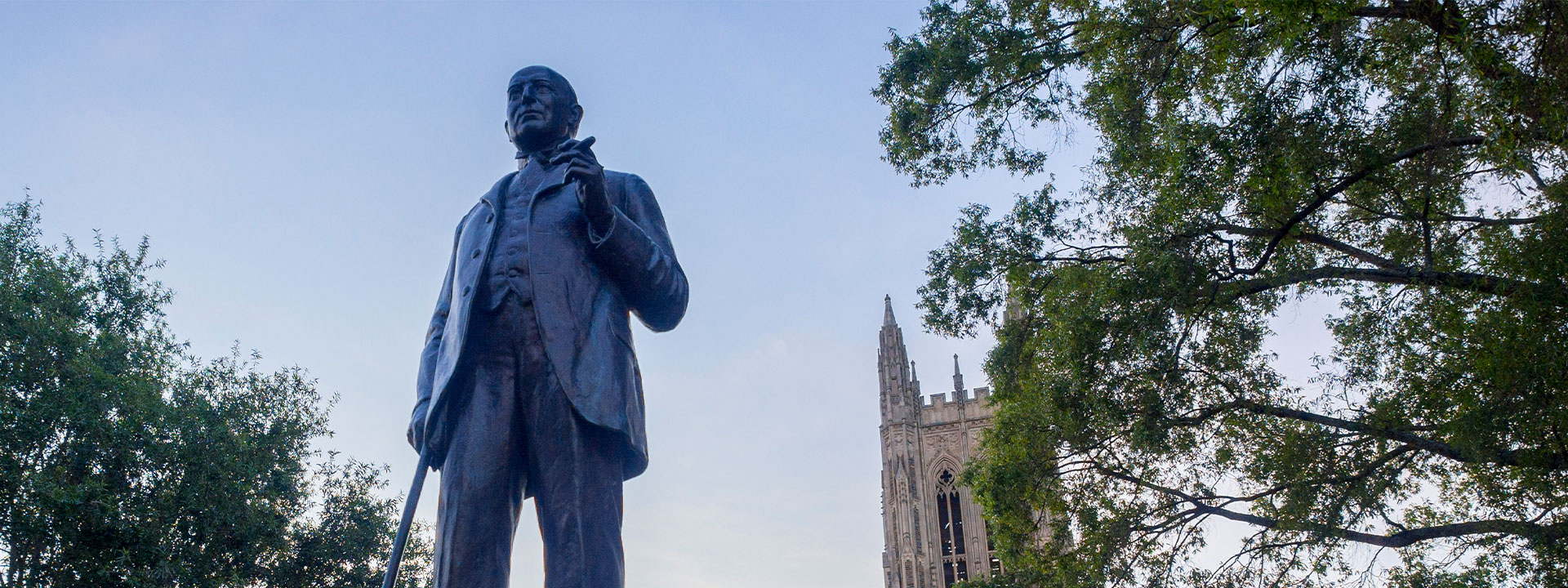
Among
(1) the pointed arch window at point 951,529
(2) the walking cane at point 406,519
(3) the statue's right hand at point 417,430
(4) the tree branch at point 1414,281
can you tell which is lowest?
(2) the walking cane at point 406,519

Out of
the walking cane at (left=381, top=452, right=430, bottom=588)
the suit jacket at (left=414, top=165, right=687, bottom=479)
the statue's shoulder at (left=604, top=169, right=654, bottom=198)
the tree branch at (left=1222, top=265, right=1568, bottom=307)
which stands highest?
the tree branch at (left=1222, top=265, right=1568, bottom=307)

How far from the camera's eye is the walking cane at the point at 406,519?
3.11 meters

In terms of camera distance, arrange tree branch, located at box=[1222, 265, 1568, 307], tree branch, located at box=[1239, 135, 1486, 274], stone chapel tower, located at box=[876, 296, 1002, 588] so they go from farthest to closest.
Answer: stone chapel tower, located at box=[876, 296, 1002, 588] → tree branch, located at box=[1239, 135, 1486, 274] → tree branch, located at box=[1222, 265, 1568, 307]

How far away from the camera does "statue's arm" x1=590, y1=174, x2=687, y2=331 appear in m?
3.46

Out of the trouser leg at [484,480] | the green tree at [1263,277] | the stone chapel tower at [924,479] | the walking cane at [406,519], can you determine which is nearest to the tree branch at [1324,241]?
the green tree at [1263,277]

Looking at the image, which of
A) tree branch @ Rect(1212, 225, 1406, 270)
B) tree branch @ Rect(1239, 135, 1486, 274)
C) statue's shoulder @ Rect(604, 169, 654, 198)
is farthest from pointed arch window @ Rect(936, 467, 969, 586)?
statue's shoulder @ Rect(604, 169, 654, 198)

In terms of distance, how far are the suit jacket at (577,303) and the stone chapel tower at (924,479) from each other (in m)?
50.3

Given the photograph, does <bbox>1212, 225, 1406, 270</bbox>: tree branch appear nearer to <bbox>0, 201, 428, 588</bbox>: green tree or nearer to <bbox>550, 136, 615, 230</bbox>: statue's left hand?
<bbox>550, 136, 615, 230</bbox>: statue's left hand

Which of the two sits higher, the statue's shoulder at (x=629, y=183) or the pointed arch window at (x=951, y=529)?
the pointed arch window at (x=951, y=529)

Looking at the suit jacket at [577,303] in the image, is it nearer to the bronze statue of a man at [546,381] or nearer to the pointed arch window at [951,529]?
the bronze statue of a man at [546,381]

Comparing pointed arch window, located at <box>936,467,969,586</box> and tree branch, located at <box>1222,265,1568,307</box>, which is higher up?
pointed arch window, located at <box>936,467,969,586</box>

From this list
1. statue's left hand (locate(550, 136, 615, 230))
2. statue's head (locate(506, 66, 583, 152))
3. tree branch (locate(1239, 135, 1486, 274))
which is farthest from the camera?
tree branch (locate(1239, 135, 1486, 274))

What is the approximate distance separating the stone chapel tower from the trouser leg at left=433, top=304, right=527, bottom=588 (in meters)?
50.6

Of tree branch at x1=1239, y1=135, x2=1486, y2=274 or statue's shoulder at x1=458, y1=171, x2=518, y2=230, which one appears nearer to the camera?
statue's shoulder at x1=458, y1=171, x2=518, y2=230
